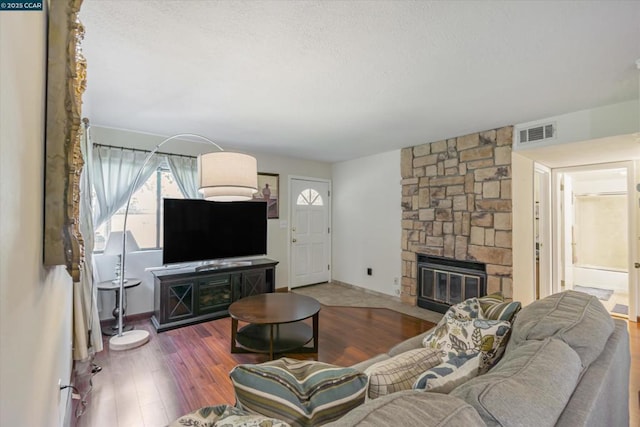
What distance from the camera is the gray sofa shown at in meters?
0.70

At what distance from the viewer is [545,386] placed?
2.79ft

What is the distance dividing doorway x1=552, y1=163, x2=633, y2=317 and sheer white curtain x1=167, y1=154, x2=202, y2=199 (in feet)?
18.1

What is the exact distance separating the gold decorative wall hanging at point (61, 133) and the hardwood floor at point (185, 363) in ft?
5.21

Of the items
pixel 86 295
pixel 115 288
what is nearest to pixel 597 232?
pixel 115 288

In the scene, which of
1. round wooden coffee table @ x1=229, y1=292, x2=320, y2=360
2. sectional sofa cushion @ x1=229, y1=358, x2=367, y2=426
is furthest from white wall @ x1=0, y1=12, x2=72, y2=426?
round wooden coffee table @ x1=229, y1=292, x2=320, y2=360

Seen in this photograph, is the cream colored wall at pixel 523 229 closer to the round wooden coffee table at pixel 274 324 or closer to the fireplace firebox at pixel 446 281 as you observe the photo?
the fireplace firebox at pixel 446 281

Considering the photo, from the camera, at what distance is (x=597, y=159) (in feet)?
12.0

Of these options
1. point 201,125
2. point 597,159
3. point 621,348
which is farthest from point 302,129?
point 597,159

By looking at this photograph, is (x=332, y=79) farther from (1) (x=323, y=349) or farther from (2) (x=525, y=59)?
(1) (x=323, y=349)

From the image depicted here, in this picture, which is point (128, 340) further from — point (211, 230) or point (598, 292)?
point (598, 292)

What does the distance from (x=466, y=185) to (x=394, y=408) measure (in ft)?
12.1

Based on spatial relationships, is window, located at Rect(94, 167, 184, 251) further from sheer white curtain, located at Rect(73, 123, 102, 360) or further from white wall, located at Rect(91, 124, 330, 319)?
sheer white curtain, located at Rect(73, 123, 102, 360)

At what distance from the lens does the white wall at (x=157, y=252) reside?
3517 millimetres

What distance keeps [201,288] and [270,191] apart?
197cm
